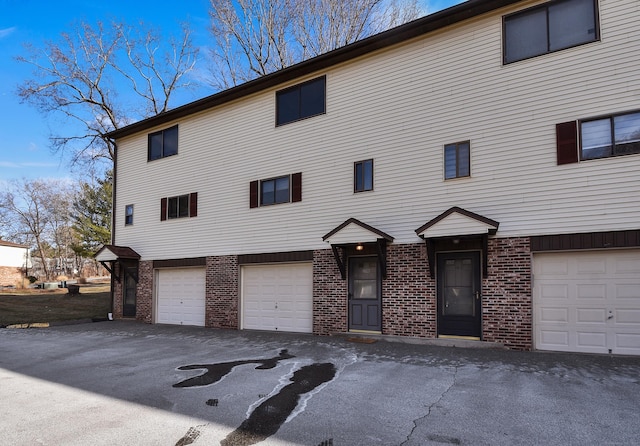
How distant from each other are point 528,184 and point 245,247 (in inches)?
334

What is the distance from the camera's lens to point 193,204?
15211 mm

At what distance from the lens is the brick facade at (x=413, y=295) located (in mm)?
9164

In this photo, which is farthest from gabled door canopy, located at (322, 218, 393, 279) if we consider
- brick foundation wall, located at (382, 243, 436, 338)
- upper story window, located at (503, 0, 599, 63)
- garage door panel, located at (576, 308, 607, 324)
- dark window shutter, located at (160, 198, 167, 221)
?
dark window shutter, located at (160, 198, 167, 221)

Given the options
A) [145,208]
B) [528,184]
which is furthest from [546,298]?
[145,208]

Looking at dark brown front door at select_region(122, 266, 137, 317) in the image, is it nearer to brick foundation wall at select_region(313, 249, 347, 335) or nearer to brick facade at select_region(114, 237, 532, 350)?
brick facade at select_region(114, 237, 532, 350)

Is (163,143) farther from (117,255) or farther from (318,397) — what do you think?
(318,397)

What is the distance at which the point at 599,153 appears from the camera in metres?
8.60

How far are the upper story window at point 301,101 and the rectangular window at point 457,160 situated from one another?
4142 mm

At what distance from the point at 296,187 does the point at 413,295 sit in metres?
4.78

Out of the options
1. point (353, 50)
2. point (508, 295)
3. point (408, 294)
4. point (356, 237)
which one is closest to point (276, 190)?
point (356, 237)

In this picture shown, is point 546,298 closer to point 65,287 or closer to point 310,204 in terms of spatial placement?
point 310,204

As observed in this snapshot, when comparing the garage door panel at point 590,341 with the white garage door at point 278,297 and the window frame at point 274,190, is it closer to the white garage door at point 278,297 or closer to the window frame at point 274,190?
the white garage door at point 278,297

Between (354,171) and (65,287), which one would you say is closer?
(354,171)

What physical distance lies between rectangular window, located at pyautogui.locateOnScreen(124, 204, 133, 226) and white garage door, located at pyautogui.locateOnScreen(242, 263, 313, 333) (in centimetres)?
669
